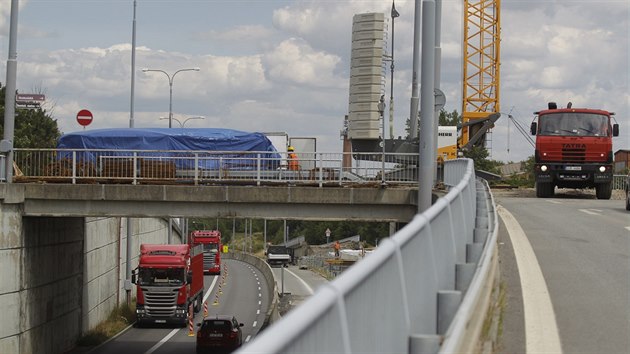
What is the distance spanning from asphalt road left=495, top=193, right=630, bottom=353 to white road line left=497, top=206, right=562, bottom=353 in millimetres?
13

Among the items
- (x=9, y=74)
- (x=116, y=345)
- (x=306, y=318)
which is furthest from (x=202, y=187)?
(x=306, y=318)

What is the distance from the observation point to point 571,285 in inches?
526

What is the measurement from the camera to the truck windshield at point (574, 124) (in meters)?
36.9

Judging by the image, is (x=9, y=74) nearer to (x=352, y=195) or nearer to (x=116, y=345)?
(x=352, y=195)

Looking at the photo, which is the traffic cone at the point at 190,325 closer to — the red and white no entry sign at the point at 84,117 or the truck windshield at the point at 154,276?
the truck windshield at the point at 154,276

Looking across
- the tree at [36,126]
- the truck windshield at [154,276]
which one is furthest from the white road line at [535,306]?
the tree at [36,126]

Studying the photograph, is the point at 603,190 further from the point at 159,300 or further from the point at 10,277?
the point at 10,277

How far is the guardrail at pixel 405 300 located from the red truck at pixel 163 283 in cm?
3455

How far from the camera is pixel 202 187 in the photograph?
3020cm

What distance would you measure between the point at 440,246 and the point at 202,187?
22.0m

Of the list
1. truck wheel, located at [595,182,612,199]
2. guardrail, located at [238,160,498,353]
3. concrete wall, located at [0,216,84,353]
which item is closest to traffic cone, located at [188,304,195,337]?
concrete wall, located at [0,216,84,353]

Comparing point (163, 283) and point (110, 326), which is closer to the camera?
point (110, 326)

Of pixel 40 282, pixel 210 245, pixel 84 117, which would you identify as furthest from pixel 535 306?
pixel 210 245

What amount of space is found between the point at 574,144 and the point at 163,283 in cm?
1979
